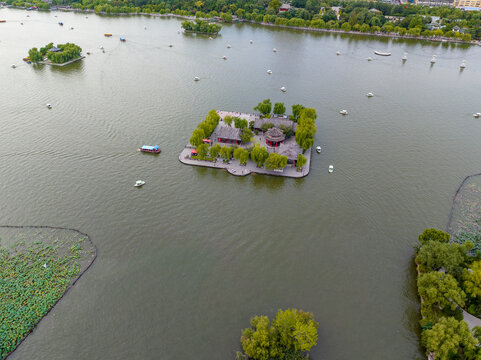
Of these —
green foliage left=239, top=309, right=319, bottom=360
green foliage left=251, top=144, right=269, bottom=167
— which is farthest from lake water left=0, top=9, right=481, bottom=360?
green foliage left=251, top=144, right=269, bottom=167

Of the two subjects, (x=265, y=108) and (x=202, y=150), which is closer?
(x=202, y=150)

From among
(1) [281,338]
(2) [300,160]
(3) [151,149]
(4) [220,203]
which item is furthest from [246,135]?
(1) [281,338]

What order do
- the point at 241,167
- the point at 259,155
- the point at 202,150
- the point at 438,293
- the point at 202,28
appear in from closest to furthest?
the point at 438,293, the point at 259,155, the point at 241,167, the point at 202,150, the point at 202,28

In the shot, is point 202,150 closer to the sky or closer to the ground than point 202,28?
closer to the ground

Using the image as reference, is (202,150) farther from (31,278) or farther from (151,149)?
(31,278)

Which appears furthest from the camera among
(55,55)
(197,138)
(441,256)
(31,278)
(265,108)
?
(55,55)

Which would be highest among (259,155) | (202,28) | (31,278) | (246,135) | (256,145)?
(202,28)

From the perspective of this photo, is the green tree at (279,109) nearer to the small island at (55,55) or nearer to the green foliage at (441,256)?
the green foliage at (441,256)

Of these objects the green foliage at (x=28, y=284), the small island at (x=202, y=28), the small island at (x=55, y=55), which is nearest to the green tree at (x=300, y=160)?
the green foliage at (x=28, y=284)
